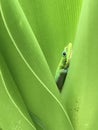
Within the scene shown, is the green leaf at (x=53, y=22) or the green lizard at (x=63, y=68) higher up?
the green leaf at (x=53, y=22)

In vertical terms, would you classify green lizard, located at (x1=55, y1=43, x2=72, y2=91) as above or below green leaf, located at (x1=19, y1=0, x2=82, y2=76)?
below

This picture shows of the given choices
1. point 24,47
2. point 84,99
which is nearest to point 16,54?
point 24,47

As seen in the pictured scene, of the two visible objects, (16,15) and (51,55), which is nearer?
(16,15)

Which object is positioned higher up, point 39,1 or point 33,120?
point 39,1

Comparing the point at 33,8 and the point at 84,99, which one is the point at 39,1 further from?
the point at 84,99

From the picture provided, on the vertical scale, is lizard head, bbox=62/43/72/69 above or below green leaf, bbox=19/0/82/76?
below
